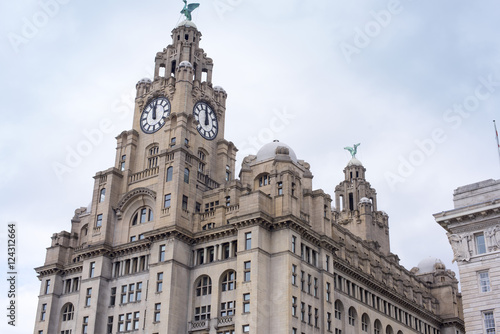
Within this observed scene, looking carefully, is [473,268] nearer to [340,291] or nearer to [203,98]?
[340,291]

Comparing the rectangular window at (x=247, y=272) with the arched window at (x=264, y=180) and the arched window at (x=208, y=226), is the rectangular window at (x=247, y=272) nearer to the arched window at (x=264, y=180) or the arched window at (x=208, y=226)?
the arched window at (x=208, y=226)

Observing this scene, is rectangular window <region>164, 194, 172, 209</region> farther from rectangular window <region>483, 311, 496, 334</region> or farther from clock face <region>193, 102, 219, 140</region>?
rectangular window <region>483, 311, 496, 334</region>

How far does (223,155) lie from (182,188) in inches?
539

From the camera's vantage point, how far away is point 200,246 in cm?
8456

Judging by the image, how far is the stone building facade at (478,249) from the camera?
2143 inches

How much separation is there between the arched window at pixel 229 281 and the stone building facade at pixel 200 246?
245 millimetres

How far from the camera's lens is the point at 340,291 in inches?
3553

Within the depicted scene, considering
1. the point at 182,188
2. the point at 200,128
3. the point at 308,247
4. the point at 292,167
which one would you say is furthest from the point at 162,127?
the point at 308,247

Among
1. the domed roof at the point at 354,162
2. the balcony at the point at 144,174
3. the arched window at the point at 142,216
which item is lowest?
the arched window at the point at 142,216

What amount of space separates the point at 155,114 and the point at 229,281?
101ft

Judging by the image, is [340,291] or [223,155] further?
[223,155]

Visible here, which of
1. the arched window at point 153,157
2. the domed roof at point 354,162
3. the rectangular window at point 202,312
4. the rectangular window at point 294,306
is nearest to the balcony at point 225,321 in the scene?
the rectangular window at point 202,312

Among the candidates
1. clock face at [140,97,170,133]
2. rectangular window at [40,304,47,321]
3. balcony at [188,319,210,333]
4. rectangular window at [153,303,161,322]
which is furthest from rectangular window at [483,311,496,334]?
rectangular window at [40,304,47,321]

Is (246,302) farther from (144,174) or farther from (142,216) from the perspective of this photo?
(144,174)
